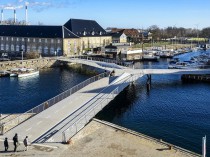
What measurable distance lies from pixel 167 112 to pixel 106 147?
1281 centimetres

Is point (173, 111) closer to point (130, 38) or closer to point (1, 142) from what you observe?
point (1, 142)

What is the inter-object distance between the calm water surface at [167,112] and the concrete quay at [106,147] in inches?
126

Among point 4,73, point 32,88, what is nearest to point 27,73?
point 4,73

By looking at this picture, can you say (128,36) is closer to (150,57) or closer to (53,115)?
(150,57)

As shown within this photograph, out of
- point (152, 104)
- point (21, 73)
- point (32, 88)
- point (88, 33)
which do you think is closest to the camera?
point (152, 104)

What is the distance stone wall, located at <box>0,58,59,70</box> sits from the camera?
5919 centimetres

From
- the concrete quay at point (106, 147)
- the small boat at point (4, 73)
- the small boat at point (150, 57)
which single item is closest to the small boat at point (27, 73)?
the small boat at point (4, 73)

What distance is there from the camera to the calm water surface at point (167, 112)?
87.4 feet

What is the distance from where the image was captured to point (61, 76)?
5444 centimetres

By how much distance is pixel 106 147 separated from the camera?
842 inches

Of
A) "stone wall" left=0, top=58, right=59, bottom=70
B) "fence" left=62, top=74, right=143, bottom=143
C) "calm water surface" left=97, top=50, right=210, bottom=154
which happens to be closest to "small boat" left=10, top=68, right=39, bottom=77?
"stone wall" left=0, top=58, right=59, bottom=70

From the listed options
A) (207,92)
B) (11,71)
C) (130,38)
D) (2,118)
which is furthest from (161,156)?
(130,38)

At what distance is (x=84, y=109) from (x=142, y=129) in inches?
204

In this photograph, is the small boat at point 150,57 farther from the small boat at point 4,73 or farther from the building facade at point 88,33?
the small boat at point 4,73
